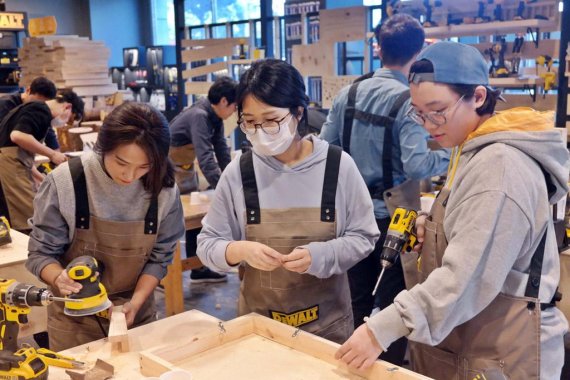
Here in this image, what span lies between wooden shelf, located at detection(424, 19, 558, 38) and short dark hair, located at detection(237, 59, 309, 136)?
3.10m

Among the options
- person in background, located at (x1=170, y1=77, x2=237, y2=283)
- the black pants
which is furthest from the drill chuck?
person in background, located at (x1=170, y1=77, x2=237, y2=283)

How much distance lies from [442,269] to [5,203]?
15.0ft

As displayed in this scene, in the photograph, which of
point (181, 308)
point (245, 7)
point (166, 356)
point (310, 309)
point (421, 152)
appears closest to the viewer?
point (166, 356)

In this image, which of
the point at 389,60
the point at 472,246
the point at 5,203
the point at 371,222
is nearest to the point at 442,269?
the point at 472,246

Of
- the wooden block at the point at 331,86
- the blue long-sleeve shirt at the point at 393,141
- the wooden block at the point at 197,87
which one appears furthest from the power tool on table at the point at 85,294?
the wooden block at the point at 197,87

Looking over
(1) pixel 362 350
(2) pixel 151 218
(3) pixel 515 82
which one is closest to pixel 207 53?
(3) pixel 515 82

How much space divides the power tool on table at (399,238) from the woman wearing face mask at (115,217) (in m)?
0.77

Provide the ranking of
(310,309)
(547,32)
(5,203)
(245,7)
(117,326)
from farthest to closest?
(245,7), (5,203), (547,32), (310,309), (117,326)

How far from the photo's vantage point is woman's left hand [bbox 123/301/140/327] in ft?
6.57

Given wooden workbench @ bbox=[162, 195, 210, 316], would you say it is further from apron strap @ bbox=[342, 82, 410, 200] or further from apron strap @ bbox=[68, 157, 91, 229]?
apron strap @ bbox=[68, 157, 91, 229]

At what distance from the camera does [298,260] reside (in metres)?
1.82

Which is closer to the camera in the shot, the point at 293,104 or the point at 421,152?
the point at 293,104

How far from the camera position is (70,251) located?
6.71 feet

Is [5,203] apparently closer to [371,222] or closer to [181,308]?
[181,308]
